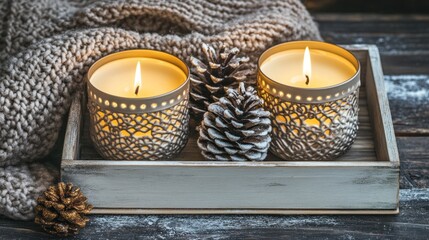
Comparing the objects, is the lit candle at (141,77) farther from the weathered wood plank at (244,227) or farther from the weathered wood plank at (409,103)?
the weathered wood plank at (409,103)

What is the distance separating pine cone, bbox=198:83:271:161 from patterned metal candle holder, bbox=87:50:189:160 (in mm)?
34

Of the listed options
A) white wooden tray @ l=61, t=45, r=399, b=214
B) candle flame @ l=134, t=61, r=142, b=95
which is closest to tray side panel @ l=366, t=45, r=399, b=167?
white wooden tray @ l=61, t=45, r=399, b=214

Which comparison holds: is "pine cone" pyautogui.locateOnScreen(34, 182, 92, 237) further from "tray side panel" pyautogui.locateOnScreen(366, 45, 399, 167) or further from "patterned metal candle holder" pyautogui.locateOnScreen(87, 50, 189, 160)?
"tray side panel" pyautogui.locateOnScreen(366, 45, 399, 167)

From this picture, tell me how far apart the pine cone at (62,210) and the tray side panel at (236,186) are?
0.8 inches

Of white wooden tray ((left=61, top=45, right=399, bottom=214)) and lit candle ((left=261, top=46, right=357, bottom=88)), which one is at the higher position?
lit candle ((left=261, top=46, right=357, bottom=88))

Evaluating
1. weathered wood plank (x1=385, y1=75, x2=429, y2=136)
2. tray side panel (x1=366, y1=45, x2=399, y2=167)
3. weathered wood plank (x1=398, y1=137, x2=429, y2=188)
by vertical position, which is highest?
tray side panel (x1=366, y1=45, x2=399, y2=167)

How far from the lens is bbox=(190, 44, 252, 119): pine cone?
2.70 ft

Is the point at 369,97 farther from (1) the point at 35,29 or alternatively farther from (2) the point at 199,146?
(1) the point at 35,29

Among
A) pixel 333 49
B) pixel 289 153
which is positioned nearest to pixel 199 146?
pixel 289 153

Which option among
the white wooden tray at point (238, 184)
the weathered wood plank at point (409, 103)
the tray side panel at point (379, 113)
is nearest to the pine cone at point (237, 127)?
the white wooden tray at point (238, 184)

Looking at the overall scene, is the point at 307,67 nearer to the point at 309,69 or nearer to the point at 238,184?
the point at 309,69

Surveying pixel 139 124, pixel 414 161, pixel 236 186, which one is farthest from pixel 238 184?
pixel 414 161

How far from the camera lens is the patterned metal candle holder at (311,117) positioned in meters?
0.75

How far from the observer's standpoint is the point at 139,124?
75 centimetres
